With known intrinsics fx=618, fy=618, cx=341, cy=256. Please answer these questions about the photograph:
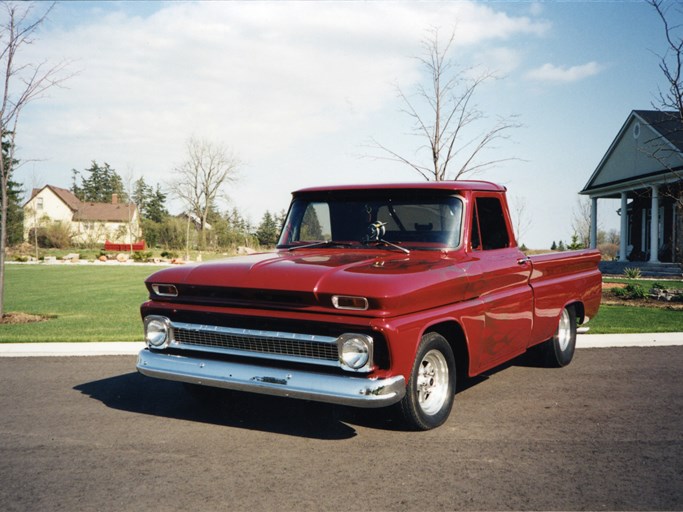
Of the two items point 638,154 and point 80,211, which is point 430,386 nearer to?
point 638,154

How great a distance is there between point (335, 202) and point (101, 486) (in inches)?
123

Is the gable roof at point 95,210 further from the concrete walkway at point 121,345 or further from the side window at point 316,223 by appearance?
the side window at point 316,223

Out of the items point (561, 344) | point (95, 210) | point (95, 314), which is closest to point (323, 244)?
point (561, 344)

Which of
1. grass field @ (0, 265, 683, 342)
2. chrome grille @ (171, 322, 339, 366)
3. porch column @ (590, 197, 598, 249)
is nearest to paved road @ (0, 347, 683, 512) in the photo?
chrome grille @ (171, 322, 339, 366)

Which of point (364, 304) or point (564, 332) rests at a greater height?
point (364, 304)

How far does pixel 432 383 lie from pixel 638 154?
2613 cm

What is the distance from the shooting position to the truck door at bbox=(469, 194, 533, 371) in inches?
207

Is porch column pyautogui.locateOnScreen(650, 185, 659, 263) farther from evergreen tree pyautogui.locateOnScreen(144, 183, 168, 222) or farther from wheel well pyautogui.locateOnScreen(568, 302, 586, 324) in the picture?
evergreen tree pyautogui.locateOnScreen(144, 183, 168, 222)

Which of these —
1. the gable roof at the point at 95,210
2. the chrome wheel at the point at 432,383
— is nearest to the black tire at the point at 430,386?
the chrome wheel at the point at 432,383

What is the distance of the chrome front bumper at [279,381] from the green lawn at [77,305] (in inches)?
180

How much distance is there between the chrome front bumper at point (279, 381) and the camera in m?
4.01

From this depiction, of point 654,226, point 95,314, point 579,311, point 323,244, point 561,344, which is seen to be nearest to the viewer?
point 323,244

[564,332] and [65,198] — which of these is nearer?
[564,332]

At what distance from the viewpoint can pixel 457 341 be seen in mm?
4992
